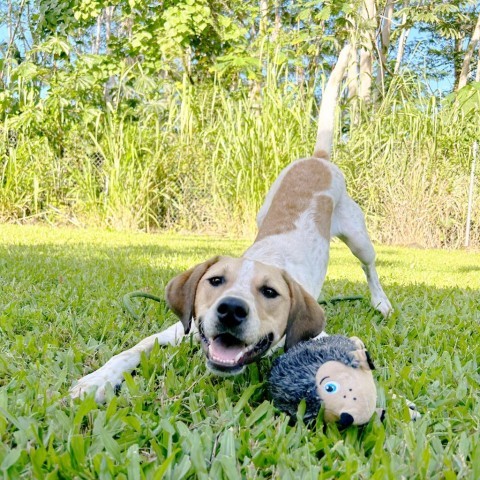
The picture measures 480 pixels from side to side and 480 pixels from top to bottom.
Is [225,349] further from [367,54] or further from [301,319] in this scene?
[367,54]

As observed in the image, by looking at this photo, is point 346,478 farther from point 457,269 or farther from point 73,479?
point 457,269

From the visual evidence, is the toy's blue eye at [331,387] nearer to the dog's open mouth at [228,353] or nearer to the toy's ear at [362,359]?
the toy's ear at [362,359]

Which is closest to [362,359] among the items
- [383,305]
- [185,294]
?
[185,294]

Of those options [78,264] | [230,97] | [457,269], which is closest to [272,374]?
[78,264]

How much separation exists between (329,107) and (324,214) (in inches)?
58.3

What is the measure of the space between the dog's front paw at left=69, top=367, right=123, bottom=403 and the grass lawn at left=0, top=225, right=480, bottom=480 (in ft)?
0.23

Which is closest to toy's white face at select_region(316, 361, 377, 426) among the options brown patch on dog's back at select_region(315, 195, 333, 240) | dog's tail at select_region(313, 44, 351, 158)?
brown patch on dog's back at select_region(315, 195, 333, 240)

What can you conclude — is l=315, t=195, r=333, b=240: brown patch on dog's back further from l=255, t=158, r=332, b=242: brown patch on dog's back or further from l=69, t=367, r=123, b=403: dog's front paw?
l=69, t=367, r=123, b=403: dog's front paw

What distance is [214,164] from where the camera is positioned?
36.3 ft

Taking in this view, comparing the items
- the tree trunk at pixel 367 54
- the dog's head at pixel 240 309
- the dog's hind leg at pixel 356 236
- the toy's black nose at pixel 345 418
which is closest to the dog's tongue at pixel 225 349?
the dog's head at pixel 240 309

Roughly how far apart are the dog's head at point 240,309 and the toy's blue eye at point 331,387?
1.48 ft

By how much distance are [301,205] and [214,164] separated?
6.74m

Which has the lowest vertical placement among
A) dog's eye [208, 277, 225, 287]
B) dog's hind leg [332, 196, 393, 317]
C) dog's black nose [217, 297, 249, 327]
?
dog's hind leg [332, 196, 393, 317]

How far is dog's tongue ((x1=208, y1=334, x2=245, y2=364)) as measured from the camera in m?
2.35
